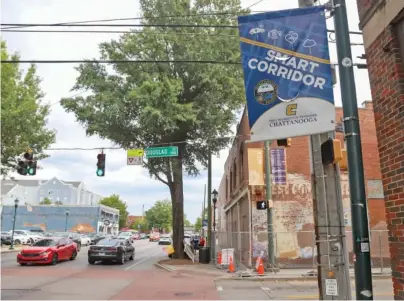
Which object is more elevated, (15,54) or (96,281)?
(15,54)

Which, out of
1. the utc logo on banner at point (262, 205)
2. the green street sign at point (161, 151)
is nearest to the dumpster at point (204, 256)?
the utc logo on banner at point (262, 205)

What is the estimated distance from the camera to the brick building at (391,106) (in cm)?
496

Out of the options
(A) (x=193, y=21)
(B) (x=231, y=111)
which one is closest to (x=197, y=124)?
(B) (x=231, y=111)

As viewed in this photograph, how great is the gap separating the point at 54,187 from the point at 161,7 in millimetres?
88480

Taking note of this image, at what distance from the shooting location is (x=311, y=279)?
50.3 feet

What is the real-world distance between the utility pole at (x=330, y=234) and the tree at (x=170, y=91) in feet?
46.8

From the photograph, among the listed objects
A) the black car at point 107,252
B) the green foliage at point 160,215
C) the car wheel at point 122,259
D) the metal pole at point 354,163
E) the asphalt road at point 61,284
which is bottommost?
the asphalt road at point 61,284

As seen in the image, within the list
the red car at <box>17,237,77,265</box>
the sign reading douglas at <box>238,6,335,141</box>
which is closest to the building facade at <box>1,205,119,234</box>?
the red car at <box>17,237,77,265</box>

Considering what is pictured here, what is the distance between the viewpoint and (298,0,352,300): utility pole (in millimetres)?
6348

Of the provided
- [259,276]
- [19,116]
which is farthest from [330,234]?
[19,116]

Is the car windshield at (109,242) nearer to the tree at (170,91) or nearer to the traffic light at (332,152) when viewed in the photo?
the tree at (170,91)

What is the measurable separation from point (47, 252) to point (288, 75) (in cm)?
1918

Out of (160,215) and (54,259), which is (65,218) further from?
(54,259)

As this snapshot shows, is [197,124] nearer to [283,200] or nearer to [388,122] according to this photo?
[283,200]
